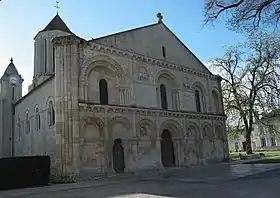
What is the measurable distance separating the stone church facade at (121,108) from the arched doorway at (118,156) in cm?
7

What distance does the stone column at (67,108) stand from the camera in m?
16.5

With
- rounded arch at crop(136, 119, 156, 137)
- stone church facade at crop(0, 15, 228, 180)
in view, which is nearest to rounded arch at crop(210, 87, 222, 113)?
stone church facade at crop(0, 15, 228, 180)

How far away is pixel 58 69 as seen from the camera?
59.1 feet

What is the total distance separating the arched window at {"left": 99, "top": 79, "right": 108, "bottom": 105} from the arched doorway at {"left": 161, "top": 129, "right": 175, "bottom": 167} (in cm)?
684

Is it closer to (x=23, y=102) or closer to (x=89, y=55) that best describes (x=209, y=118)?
(x=89, y=55)

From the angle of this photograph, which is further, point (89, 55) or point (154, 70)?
point (154, 70)

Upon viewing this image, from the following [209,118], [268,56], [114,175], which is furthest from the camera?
[268,56]

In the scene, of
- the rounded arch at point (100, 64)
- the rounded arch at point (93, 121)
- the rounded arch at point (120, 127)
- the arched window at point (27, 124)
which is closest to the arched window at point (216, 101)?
the rounded arch at point (120, 127)

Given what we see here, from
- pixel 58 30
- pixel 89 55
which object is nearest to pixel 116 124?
pixel 89 55

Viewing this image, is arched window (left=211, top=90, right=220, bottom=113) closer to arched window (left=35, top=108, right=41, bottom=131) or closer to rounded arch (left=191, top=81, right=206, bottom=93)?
rounded arch (left=191, top=81, right=206, bottom=93)

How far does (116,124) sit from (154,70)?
655 centimetres

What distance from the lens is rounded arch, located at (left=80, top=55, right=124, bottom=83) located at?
61.6 feet

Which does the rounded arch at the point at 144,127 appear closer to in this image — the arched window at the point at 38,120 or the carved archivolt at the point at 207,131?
the carved archivolt at the point at 207,131

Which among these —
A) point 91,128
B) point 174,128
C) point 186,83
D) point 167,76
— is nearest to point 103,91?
point 91,128
